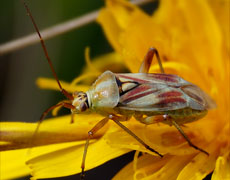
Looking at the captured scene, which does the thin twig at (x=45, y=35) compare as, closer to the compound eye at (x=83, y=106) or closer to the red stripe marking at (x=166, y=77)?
the compound eye at (x=83, y=106)

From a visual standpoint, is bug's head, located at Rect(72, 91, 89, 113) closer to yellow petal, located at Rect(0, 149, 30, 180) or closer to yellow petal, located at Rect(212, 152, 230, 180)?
yellow petal, located at Rect(0, 149, 30, 180)

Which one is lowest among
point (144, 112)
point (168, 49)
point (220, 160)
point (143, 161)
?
point (220, 160)

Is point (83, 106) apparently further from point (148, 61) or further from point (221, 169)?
point (221, 169)

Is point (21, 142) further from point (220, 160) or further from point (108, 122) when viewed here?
point (220, 160)

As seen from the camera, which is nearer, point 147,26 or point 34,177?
point 34,177

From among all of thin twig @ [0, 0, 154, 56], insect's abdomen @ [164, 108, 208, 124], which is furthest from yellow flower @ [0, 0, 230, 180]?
thin twig @ [0, 0, 154, 56]

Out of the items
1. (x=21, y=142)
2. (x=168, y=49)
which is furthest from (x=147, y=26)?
(x=21, y=142)
